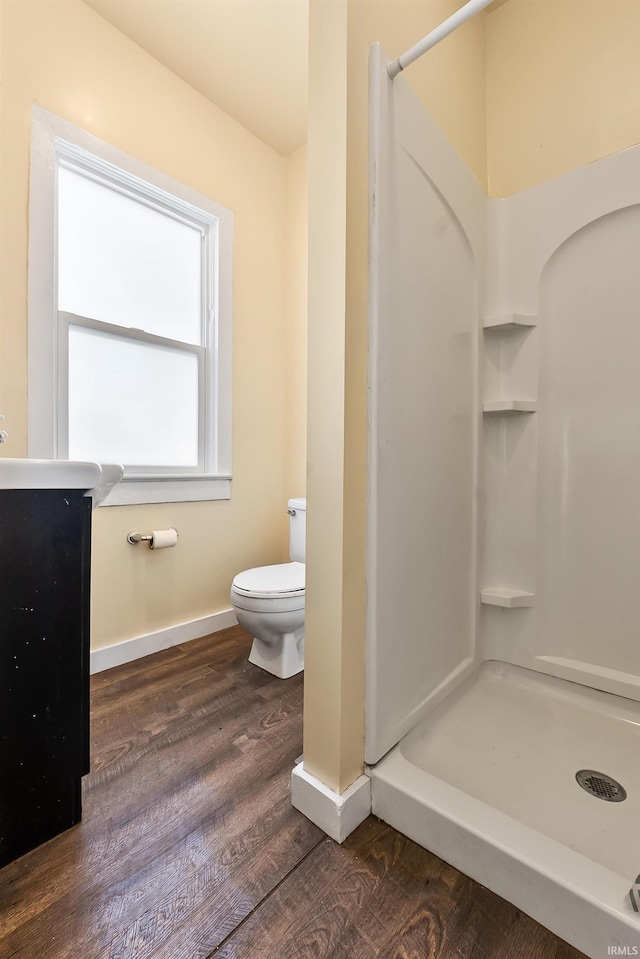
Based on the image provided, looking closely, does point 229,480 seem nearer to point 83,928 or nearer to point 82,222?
point 82,222

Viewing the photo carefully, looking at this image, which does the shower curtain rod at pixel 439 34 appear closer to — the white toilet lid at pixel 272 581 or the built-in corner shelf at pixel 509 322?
the built-in corner shelf at pixel 509 322

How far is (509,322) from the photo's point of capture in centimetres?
155

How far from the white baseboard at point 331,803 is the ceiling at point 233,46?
2734 mm

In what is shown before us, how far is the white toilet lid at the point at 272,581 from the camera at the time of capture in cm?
161

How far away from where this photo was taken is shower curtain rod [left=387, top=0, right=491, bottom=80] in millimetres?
882

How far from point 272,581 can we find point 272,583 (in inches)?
1.1

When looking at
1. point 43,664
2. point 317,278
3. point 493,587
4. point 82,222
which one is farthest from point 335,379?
point 82,222

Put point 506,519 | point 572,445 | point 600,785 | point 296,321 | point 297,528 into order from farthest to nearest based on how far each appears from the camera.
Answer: point 296,321 < point 297,528 < point 506,519 < point 572,445 < point 600,785

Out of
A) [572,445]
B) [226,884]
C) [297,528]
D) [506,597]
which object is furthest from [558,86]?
[226,884]

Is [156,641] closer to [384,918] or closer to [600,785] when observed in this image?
[384,918]

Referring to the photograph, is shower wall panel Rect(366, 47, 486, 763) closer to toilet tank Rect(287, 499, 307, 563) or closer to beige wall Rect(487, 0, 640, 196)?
beige wall Rect(487, 0, 640, 196)

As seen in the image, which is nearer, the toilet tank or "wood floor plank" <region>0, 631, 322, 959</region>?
"wood floor plank" <region>0, 631, 322, 959</region>

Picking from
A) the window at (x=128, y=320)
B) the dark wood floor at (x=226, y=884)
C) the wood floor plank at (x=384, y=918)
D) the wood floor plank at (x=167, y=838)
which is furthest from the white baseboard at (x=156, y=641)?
the wood floor plank at (x=384, y=918)

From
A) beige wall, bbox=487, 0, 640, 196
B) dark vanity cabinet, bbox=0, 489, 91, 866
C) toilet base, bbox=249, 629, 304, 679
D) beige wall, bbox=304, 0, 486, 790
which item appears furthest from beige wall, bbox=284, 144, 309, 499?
dark vanity cabinet, bbox=0, 489, 91, 866
